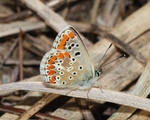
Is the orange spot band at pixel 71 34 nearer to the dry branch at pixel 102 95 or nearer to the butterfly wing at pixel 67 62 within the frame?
the butterfly wing at pixel 67 62

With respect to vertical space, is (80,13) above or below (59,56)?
above

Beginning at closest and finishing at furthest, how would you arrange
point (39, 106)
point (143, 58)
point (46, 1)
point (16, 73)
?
point (39, 106)
point (143, 58)
point (16, 73)
point (46, 1)

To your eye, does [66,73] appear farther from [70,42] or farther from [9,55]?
[9,55]

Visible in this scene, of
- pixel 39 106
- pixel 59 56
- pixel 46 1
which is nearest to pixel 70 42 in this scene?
pixel 59 56

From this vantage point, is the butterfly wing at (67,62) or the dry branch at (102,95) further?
the butterfly wing at (67,62)

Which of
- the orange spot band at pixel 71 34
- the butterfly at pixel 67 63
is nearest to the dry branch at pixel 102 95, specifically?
the butterfly at pixel 67 63

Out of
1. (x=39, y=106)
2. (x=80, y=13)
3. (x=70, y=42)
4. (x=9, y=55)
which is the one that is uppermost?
(x=80, y=13)

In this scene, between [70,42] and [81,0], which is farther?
[81,0]

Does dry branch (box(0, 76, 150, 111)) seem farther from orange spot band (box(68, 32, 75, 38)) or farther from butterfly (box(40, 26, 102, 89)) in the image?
orange spot band (box(68, 32, 75, 38))
